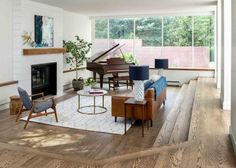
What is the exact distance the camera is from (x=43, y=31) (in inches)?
319

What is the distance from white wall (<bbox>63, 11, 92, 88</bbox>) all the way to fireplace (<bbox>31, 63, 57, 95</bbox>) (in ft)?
3.46

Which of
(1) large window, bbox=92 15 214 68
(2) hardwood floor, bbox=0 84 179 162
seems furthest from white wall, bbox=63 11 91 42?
(2) hardwood floor, bbox=0 84 179 162

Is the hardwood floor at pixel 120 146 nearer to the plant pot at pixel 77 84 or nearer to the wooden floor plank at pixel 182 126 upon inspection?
the wooden floor plank at pixel 182 126

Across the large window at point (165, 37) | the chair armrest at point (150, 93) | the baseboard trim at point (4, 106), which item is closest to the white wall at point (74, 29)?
the large window at point (165, 37)

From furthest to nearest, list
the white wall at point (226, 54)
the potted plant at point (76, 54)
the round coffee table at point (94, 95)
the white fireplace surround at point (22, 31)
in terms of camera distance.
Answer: the potted plant at point (76, 54)
the white fireplace surround at point (22, 31)
the round coffee table at point (94, 95)
the white wall at point (226, 54)

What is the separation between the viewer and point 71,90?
9992mm

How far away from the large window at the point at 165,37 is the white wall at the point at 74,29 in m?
0.57

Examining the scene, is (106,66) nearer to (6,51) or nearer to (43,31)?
(43,31)

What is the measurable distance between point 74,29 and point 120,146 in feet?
23.5

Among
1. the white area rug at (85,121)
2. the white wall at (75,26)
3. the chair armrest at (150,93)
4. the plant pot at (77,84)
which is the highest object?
the white wall at (75,26)

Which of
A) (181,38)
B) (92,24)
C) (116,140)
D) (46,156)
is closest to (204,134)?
(116,140)

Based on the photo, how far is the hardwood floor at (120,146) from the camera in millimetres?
3203

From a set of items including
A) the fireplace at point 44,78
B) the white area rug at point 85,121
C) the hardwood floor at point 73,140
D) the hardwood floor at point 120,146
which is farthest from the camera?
the fireplace at point 44,78

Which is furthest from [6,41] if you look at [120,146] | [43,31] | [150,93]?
[120,146]
